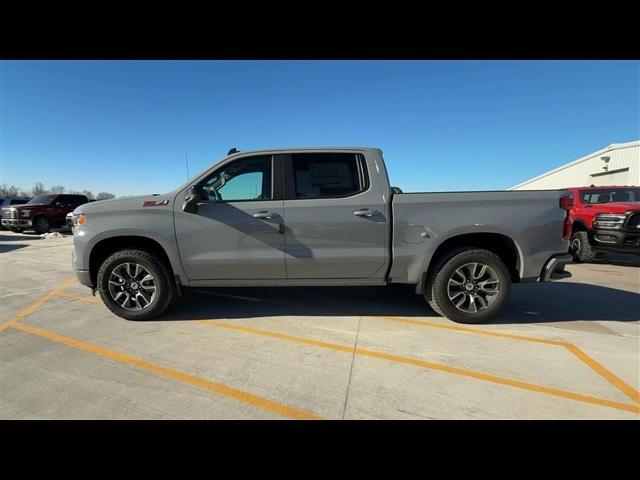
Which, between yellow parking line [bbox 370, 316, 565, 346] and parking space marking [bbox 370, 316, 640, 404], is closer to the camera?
parking space marking [bbox 370, 316, 640, 404]

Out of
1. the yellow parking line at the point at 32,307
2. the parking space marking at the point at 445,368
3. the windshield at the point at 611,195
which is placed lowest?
the parking space marking at the point at 445,368

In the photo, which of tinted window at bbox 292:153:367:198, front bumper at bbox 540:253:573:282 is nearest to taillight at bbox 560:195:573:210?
front bumper at bbox 540:253:573:282

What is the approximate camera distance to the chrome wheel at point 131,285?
3475mm

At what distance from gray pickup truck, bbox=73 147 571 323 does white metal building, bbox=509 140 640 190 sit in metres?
19.3

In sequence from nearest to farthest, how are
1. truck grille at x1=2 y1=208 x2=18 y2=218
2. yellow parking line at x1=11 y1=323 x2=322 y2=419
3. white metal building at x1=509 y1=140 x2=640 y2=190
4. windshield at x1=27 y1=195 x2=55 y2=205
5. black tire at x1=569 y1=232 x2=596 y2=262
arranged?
yellow parking line at x1=11 y1=323 x2=322 y2=419, black tire at x1=569 y1=232 x2=596 y2=262, truck grille at x1=2 y1=208 x2=18 y2=218, windshield at x1=27 y1=195 x2=55 y2=205, white metal building at x1=509 y1=140 x2=640 y2=190

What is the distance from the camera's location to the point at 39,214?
13.9 meters

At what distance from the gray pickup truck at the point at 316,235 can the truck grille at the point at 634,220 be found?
565 centimetres

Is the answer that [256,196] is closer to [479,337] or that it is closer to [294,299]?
[294,299]

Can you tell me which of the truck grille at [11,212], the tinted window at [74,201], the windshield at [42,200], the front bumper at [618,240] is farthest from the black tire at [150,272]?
the tinted window at [74,201]

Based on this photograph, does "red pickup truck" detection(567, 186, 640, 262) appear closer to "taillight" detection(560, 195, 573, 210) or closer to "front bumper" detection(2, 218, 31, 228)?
"taillight" detection(560, 195, 573, 210)

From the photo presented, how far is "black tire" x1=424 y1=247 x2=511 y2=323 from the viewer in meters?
3.31

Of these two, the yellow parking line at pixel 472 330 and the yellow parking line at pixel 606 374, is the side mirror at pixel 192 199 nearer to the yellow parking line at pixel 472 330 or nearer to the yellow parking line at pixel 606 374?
the yellow parking line at pixel 472 330

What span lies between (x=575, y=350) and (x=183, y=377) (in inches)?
145
